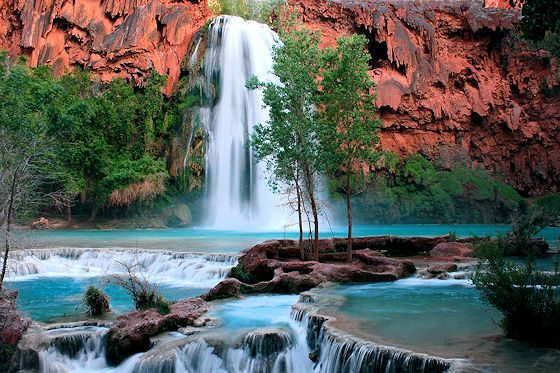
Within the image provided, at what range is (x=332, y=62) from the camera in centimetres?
1630

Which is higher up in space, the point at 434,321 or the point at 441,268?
the point at 441,268

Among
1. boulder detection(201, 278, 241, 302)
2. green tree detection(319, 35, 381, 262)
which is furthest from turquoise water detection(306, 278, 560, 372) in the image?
green tree detection(319, 35, 381, 262)

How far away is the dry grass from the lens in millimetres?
35406

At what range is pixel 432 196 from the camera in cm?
4022

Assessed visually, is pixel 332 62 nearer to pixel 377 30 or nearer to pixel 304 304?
pixel 304 304

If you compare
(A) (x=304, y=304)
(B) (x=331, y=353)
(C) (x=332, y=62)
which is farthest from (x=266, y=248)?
(B) (x=331, y=353)

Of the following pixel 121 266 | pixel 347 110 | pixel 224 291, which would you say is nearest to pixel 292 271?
pixel 224 291

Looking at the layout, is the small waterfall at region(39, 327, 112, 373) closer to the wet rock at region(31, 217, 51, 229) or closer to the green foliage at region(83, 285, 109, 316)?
the green foliage at region(83, 285, 109, 316)

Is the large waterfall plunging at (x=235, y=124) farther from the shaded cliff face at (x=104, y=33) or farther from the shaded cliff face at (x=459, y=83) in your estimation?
the shaded cliff face at (x=459, y=83)

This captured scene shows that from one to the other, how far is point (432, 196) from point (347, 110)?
26233 millimetres

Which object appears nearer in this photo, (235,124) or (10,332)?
(10,332)

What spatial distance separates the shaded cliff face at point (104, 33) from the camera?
40.5 meters

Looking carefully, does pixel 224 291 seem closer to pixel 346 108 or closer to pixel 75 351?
pixel 75 351

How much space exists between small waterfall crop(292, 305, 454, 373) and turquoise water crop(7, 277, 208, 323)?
18.0 feet
